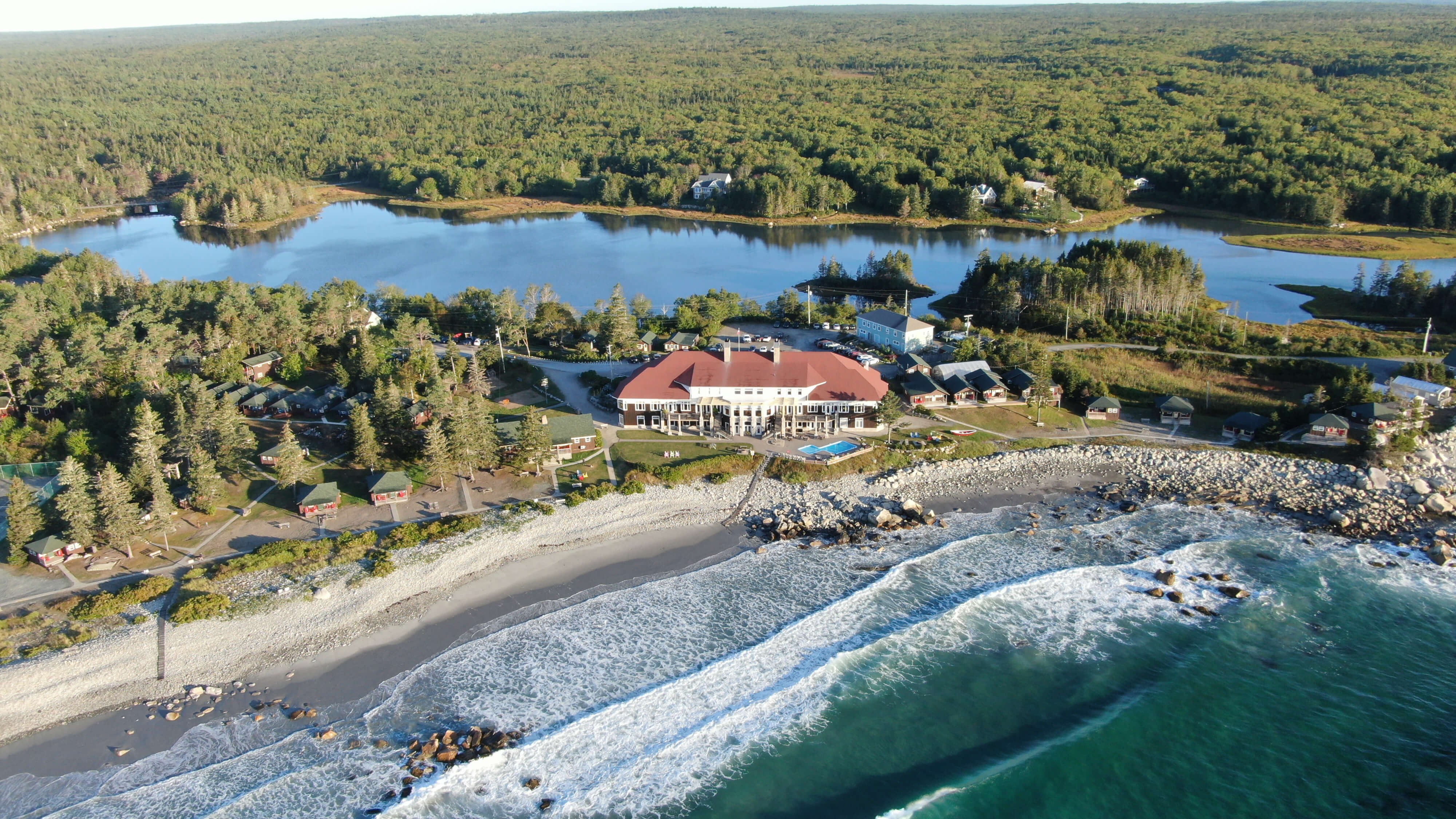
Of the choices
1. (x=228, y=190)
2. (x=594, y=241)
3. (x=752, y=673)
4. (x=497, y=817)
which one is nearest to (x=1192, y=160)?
(x=594, y=241)

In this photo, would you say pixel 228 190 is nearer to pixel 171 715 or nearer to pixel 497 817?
pixel 171 715

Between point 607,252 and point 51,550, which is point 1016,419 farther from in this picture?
point 607,252

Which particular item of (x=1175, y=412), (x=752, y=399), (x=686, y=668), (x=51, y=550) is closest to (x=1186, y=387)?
(x=1175, y=412)

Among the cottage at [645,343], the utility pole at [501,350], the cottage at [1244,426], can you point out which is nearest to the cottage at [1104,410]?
the cottage at [1244,426]

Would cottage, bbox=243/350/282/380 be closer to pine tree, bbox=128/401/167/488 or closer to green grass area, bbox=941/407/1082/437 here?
pine tree, bbox=128/401/167/488

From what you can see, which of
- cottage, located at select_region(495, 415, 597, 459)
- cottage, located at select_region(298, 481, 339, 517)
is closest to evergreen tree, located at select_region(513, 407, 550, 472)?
cottage, located at select_region(495, 415, 597, 459)

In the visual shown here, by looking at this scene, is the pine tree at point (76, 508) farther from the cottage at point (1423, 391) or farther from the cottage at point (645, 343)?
the cottage at point (1423, 391)
